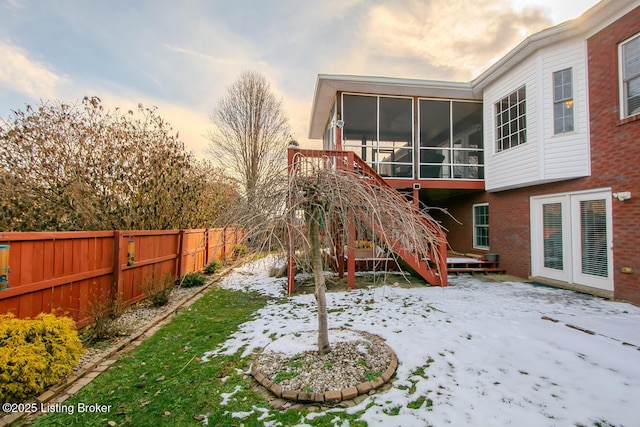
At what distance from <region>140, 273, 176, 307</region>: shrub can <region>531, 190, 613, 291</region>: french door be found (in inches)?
362

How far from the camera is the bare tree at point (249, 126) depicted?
19000 mm

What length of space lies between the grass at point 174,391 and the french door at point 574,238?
6962 millimetres

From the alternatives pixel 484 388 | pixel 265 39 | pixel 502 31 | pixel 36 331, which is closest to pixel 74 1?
pixel 265 39

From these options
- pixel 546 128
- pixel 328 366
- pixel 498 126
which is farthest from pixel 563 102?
pixel 328 366

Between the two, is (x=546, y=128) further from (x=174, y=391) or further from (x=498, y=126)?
(x=174, y=391)

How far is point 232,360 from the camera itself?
11.1 ft

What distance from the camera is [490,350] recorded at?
11.3 ft

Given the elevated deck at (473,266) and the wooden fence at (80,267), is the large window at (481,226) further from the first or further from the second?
the wooden fence at (80,267)

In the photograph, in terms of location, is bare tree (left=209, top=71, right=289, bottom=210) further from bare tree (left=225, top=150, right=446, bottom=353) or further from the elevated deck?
bare tree (left=225, top=150, right=446, bottom=353)

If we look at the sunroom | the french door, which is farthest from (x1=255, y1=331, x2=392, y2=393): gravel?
the sunroom

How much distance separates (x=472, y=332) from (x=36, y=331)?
5220 mm

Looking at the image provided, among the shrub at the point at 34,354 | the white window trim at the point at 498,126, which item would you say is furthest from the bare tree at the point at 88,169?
the white window trim at the point at 498,126

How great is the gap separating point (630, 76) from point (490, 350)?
6357mm

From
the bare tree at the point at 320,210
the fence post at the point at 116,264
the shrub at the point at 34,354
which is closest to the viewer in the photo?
the shrub at the point at 34,354
